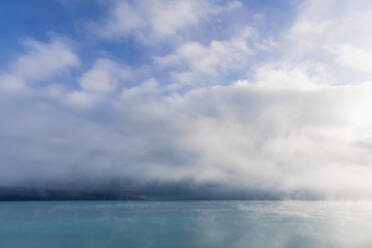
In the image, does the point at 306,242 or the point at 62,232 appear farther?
the point at 62,232

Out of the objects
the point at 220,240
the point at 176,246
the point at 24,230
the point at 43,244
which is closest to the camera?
the point at 176,246

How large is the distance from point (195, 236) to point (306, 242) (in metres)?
19.2

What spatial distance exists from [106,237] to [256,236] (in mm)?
27773

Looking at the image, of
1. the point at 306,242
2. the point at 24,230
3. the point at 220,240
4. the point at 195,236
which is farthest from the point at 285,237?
the point at 24,230

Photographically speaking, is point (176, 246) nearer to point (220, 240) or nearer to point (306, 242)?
point (220, 240)

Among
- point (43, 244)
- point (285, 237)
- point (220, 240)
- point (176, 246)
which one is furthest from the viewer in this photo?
point (285, 237)

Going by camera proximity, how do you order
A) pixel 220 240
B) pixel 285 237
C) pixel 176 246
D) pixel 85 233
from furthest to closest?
1. pixel 85 233
2. pixel 285 237
3. pixel 220 240
4. pixel 176 246

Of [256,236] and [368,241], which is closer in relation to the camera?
[368,241]

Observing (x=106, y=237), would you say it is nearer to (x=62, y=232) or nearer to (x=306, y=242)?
(x=62, y=232)

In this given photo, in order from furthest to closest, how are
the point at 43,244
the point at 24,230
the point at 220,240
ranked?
the point at 24,230 → the point at 220,240 → the point at 43,244

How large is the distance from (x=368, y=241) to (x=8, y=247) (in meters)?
58.5

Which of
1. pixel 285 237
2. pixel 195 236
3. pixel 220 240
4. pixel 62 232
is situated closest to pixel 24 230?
pixel 62 232

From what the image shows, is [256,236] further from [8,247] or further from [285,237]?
[8,247]

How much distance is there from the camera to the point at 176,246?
1587 inches
